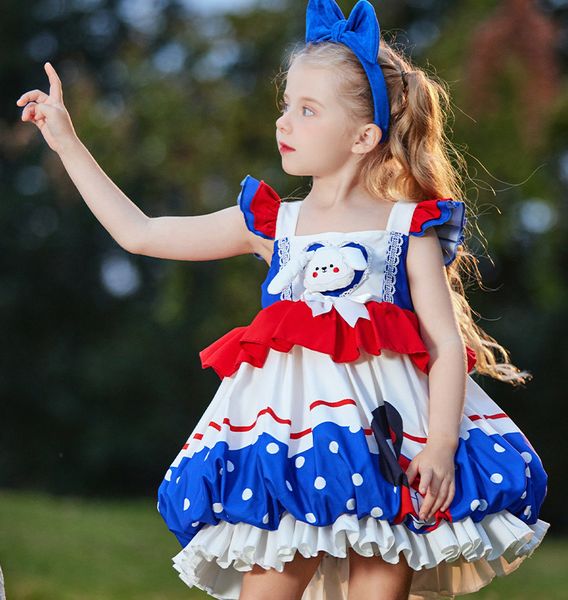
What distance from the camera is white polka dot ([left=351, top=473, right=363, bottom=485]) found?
1968mm

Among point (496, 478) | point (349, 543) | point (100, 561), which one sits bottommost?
point (100, 561)

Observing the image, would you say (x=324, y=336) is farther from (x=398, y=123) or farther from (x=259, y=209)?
(x=398, y=123)

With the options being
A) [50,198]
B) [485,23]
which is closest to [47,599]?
[485,23]

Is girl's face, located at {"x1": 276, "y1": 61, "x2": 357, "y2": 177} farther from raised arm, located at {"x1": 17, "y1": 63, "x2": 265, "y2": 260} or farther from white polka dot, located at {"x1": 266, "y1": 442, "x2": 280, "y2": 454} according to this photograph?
white polka dot, located at {"x1": 266, "y1": 442, "x2": 280, "y2": 454}

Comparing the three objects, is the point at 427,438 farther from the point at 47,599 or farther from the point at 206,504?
the point at 47,599

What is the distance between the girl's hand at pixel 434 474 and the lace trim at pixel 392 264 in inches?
13.1

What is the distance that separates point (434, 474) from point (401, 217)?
56cm

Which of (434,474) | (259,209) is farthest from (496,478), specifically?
(259,209)

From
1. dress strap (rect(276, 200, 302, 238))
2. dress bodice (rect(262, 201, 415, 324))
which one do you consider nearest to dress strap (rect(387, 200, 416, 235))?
dress bodice (rect(262, 201, 415, 324))

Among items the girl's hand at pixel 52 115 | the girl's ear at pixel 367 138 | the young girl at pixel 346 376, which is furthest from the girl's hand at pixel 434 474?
the girl's hand at pixel 52 115

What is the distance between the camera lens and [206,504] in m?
1.98

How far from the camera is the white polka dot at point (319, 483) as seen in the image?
6.43 ft

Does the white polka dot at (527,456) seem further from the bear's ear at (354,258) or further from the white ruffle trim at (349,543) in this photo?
the bear's ear at (354,258)

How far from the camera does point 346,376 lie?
2.11 m
